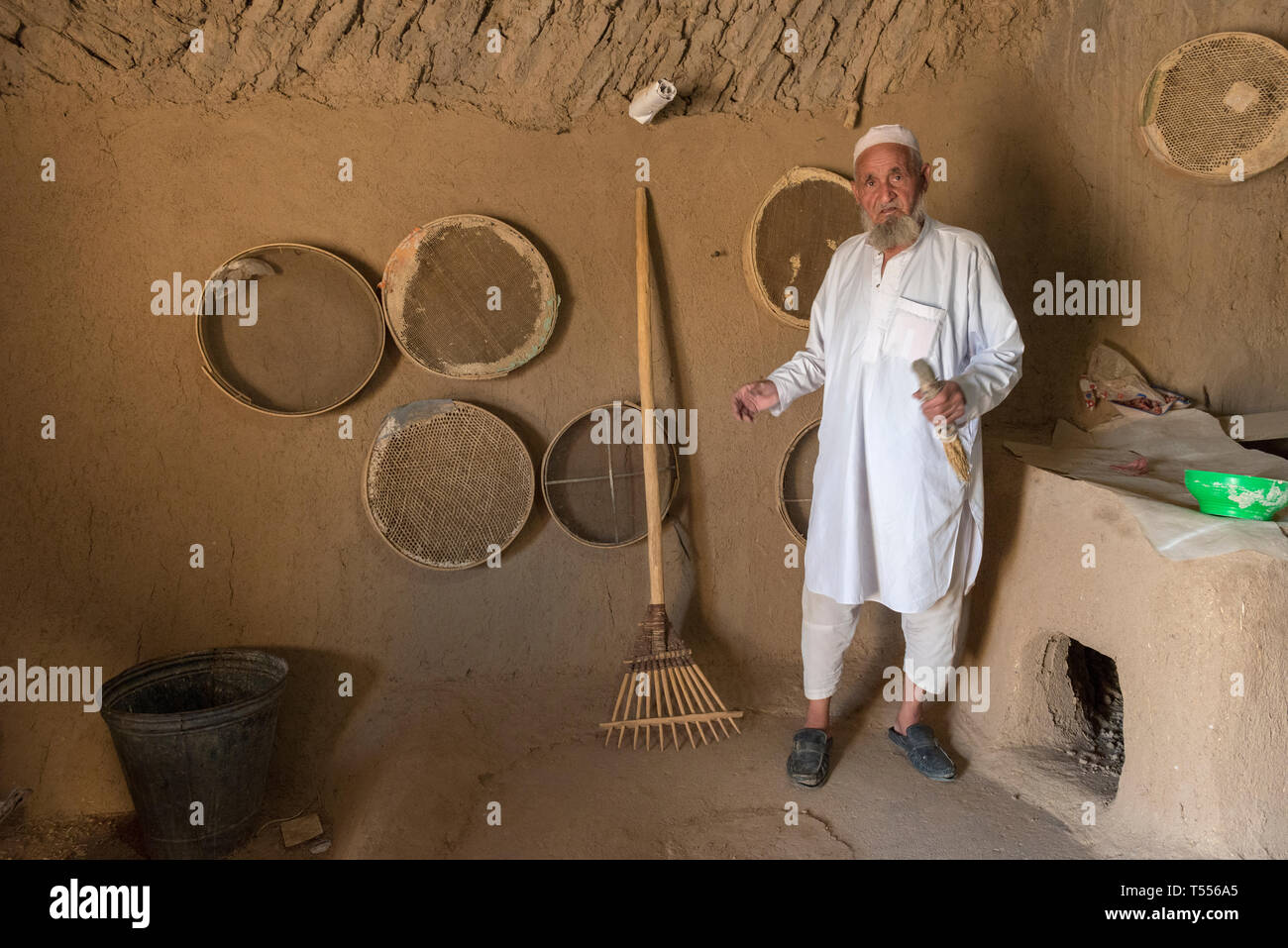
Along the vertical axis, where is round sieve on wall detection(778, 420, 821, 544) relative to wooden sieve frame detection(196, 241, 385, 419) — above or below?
A: below

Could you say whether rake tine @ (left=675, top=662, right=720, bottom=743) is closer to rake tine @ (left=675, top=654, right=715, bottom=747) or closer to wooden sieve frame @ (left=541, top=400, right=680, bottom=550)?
rake tine @ (left=675, top=654, right=715, bottom=747)

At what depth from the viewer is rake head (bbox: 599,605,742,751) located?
3104 mm

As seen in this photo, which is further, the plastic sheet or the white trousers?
the white trousers

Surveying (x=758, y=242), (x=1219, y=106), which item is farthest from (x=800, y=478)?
(x=1219, y=106)

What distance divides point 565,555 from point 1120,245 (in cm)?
253

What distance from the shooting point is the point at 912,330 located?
2.60m

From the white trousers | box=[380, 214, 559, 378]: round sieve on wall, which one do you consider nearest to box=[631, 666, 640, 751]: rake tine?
the white trousers

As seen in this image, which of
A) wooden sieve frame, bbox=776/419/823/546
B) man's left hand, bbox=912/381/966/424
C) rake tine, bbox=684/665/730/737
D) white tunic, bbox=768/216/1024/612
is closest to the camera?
man's left hand, bbox=912/381/966/424

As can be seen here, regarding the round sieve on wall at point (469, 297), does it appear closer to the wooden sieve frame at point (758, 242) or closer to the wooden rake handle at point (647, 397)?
the wooden rake handle at point (647, 397)

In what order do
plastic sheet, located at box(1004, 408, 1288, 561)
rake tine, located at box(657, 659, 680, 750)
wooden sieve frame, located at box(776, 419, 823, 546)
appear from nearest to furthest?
plastic sheet, located at box(1004, 408, 1288, 561) → rake tine, located at box(657, 659, 680, 750) → wooden sieve frame, located at box(776, 419, 823, 546)

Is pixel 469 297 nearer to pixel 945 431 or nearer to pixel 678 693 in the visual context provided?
pixel 678 693

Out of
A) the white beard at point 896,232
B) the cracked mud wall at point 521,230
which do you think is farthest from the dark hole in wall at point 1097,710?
the white beard at point 896,232

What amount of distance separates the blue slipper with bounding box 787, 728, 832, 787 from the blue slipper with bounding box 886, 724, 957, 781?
258 mm

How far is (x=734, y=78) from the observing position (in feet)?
11.2
